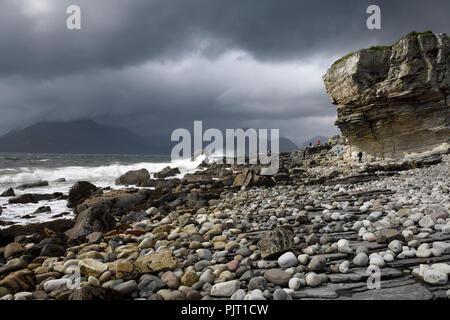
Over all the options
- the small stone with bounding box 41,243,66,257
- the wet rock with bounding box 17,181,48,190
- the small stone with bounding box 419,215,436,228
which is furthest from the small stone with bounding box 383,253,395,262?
the wet rock with bounding box 17,181,48,190

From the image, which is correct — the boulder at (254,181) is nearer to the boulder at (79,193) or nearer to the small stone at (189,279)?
the boulder at (79,193)

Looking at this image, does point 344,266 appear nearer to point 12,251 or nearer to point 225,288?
point 225,288

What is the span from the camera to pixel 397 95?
2170cm

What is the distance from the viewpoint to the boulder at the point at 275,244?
155 inches

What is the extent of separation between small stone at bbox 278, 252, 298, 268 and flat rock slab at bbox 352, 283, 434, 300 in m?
0.90

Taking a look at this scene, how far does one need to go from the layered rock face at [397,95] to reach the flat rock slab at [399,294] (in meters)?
23.2

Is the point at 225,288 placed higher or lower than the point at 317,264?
lower

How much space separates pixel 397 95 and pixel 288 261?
23243 mm

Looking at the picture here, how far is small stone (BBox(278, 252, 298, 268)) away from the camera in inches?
144

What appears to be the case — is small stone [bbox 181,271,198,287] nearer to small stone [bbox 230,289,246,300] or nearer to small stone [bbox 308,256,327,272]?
small stone [bbox 230,289,246,300]

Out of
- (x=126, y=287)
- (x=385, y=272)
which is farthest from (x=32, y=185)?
(x=385, y=272)

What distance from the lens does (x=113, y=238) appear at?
19.8ft

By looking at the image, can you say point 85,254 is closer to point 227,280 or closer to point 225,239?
point 225,239
